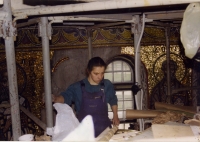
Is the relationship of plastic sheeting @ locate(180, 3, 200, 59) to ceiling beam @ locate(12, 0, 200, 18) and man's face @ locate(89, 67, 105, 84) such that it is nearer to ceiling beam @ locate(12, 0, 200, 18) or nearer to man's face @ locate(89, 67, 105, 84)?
ceiling beam @ locate(12, 0, 200, 18)

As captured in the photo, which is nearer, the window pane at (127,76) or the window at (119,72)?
the window at (119,72)

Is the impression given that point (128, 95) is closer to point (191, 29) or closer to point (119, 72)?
point (119, 72)

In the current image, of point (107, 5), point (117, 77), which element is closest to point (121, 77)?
point (117, 77)

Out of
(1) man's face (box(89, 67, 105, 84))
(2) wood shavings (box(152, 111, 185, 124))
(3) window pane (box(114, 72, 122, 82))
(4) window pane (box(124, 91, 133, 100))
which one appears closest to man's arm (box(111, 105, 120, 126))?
(1) man's face (box(89, 67, 105, 84))

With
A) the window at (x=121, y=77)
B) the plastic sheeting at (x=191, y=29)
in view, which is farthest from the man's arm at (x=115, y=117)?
the window at (x=121, y=77)

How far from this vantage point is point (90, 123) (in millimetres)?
1706

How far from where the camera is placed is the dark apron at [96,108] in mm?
3926

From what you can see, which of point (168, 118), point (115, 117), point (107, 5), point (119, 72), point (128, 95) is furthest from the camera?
point (128, 95)

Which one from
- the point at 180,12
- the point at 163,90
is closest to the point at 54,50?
the point at 163,90

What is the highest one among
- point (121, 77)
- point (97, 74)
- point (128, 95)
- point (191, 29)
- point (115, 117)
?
point (191, 29)

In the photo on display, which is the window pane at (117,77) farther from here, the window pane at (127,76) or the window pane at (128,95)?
the window pane at (128,95)

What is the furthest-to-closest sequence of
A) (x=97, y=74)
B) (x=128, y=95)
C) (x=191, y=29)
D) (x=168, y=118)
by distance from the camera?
1. (x=128, y=95)
2. (x=97, y=74)
3. (x=168, y=118)
4. (x=191, y=29)

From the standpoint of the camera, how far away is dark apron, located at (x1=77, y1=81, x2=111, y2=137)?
3.93 meters

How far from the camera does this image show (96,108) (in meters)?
4.03
